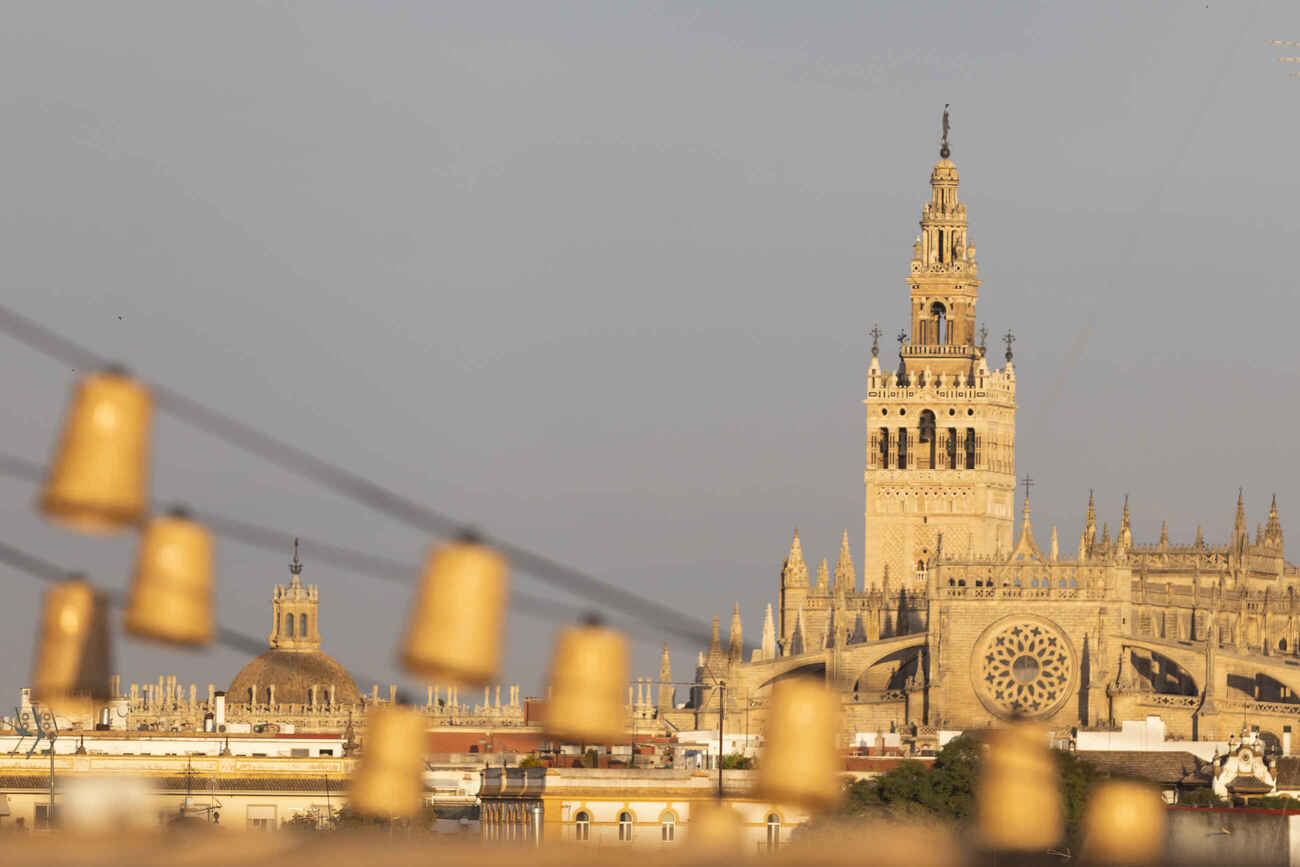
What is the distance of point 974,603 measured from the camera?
158 m

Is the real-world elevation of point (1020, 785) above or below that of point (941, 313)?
below

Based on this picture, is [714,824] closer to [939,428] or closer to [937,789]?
[937,789]

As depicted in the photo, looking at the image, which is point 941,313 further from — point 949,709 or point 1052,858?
point 1052,858

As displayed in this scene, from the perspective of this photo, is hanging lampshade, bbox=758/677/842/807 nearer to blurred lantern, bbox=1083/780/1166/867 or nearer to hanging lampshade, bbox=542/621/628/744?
hanging lampshade, bbox=542/621/628/744

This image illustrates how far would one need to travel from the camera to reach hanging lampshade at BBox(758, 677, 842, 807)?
39.8 m

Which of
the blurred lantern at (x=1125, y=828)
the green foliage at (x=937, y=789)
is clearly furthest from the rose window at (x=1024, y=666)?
the blurred lantern at (x=1125, y=828)

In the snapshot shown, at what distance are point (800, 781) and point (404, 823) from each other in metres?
58.7

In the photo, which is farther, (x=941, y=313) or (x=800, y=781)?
(x=941, y=313)

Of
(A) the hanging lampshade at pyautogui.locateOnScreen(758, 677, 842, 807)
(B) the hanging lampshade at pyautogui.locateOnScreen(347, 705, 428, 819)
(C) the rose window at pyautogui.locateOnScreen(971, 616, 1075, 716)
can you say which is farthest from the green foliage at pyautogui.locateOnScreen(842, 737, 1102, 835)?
(A) the hanging lampshade at pyautogui.locateOnScreen(758, 677, 842, 807)

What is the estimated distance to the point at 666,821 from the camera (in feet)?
350

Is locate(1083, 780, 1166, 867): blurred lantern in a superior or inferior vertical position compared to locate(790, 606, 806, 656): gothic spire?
inferior

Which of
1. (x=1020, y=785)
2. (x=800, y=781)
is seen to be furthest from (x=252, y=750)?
(x=800, y=781)

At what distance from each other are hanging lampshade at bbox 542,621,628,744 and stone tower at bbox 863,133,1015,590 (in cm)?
13175

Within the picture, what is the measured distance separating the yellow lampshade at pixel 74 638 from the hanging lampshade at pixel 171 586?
302 cm
